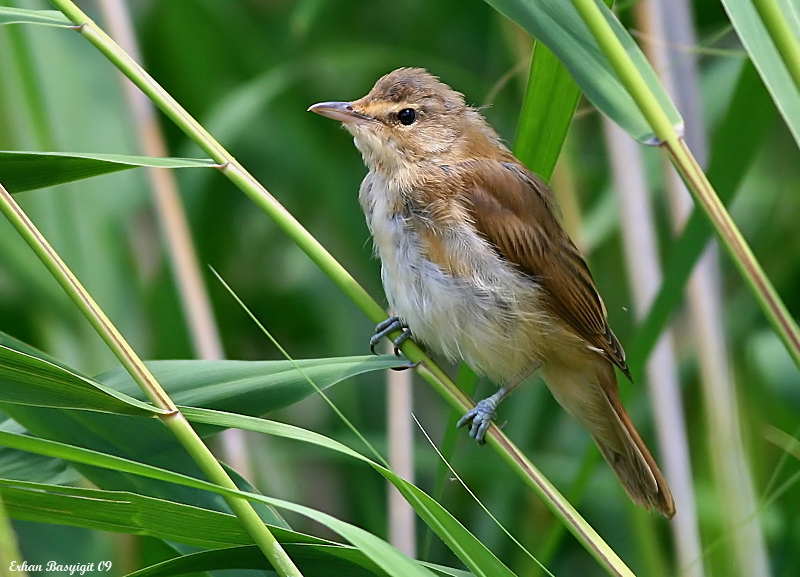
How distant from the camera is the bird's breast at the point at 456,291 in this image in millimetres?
1926

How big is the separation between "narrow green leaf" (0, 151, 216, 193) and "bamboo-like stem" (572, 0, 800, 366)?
59cm

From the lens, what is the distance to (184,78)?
3.32m

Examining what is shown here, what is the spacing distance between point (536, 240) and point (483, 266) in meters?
0.15

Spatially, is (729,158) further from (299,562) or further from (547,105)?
(299,562)

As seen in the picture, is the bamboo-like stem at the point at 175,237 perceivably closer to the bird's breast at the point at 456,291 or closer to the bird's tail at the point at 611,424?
the bird's breast at the point at 456,291

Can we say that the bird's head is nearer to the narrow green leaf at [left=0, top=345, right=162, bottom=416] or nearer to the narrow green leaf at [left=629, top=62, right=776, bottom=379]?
the narrow green leaf at [left=629, top=62, right=776, bottom=379]

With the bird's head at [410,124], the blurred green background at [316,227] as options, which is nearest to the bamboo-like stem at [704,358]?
the blurred green background at [316,227]

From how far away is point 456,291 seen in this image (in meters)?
1.96

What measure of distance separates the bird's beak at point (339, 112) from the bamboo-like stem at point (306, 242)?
2.11 feet

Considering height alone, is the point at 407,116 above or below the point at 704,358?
above

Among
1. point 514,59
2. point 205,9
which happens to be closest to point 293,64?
point 205,9

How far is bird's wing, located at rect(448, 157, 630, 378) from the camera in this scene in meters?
2.04

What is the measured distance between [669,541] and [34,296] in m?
2.14

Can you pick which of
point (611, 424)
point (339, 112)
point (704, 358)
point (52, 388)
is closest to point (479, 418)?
point (611, 424)
